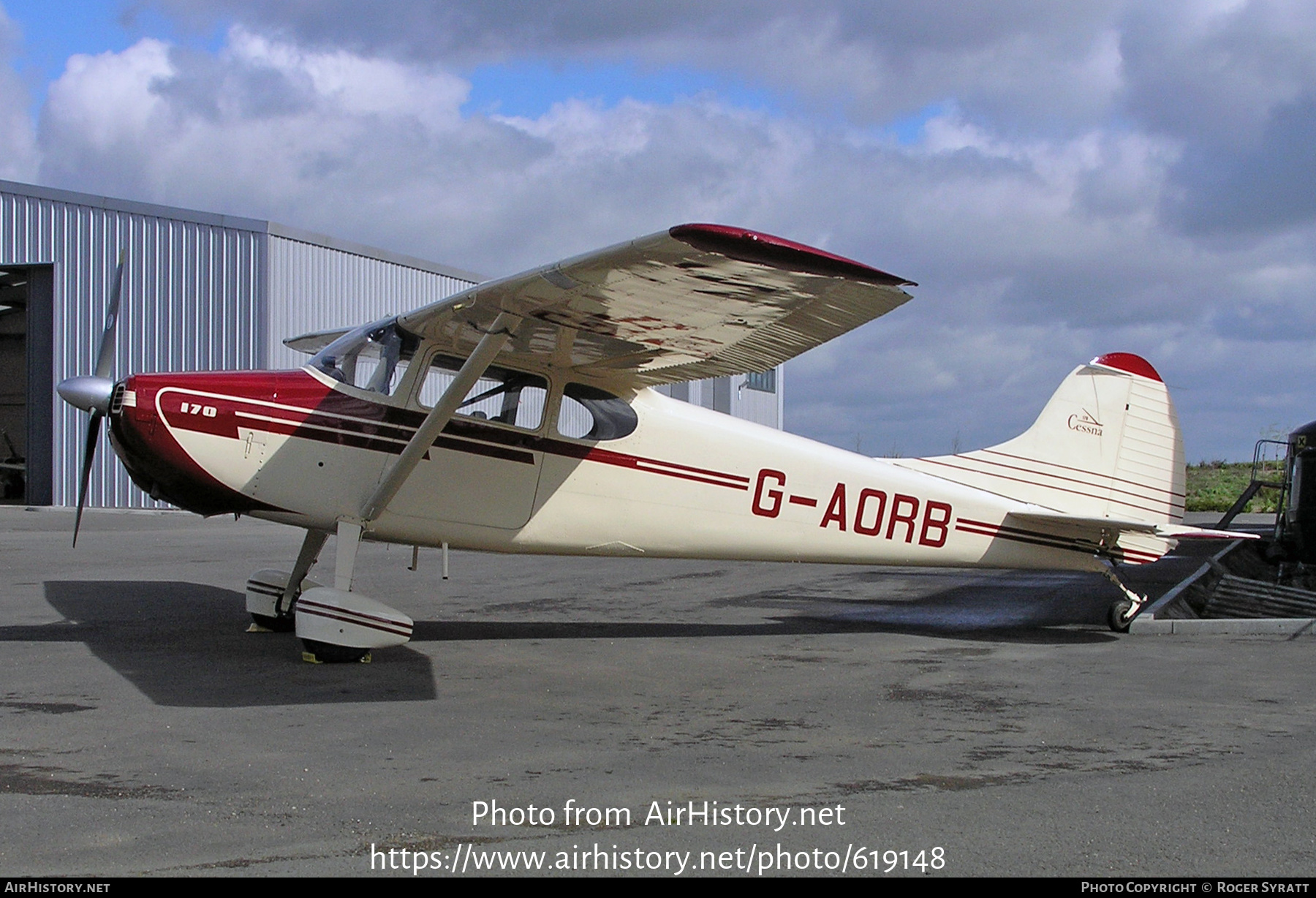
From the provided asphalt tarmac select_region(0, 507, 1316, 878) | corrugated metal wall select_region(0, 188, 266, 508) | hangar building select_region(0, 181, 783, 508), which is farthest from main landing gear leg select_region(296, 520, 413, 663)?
corrugated metal wall select_region(0, 188, 266, 508)

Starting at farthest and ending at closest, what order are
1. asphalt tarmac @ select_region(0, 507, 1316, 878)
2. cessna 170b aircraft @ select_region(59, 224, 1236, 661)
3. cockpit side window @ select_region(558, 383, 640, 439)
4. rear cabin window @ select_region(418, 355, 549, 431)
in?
cockpit side window @ select_region(558, 383, 640, 439) < rear cabin window @ select_region(418, 355, 549, 431) < cessna 170b aircraft @ select_region(59, 224, 1236, 661) < asphalt tarmac @ select_region(0, 507, 1316, 878)

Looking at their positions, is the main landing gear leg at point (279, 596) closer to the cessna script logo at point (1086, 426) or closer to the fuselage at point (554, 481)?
the fuselage at point (554, 481)

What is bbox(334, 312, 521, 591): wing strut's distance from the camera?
7.12 meters

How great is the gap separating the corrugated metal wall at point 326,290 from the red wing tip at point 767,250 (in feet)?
73.5

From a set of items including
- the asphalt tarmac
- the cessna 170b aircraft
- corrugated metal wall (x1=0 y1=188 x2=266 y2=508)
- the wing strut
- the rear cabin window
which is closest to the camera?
the asphalt tarmac

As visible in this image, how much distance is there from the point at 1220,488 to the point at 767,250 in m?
43.4

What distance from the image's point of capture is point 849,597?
12.3 m

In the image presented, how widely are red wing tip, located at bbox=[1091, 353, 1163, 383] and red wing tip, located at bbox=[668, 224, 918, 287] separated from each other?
533 centimetres

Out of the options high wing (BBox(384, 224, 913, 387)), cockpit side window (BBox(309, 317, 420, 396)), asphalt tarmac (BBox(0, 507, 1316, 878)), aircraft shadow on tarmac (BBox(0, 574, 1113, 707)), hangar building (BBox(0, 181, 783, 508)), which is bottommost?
aircraft shadow on tarmac (BBox(0, 574, 1113, 707))

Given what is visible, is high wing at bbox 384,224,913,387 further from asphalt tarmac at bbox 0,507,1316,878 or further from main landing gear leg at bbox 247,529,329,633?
asphalt tarmac at bbox 0,507,1316,878

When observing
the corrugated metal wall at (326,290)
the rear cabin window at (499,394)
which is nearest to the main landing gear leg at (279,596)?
the rear cabin window at (499,394)

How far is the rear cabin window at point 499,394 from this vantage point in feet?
26.5

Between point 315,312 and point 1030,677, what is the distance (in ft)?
83.9
